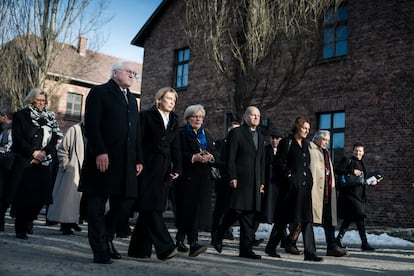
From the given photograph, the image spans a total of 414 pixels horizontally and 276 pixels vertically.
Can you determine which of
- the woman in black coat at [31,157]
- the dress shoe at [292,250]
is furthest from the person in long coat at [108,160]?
the dress shoe at [292,250]

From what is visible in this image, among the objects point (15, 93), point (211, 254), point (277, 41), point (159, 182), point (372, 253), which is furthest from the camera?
point (15, 93)

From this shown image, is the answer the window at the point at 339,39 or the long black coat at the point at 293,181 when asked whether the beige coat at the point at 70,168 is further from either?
the window at the point at 339,39

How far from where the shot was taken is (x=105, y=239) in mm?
5184

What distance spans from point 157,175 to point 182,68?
595 inches

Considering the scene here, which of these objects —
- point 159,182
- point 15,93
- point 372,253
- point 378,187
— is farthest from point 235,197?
point 15,93

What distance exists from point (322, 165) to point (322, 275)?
249 centimetres

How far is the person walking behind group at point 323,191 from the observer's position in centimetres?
696

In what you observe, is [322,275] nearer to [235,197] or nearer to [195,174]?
[235,197]

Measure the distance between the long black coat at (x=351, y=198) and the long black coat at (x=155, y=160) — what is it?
12.1 ft

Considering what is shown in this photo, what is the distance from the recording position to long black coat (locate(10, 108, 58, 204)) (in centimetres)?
710

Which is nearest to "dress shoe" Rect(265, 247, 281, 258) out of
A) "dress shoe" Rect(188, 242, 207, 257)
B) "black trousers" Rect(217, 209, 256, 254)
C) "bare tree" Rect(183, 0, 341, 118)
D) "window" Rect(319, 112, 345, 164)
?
"black trousers" Rect(217, 209, 256, 254)

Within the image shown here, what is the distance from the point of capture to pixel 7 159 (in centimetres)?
750

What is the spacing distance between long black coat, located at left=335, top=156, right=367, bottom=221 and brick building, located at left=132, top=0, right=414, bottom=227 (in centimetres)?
519

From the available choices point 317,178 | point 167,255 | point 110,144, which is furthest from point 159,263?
point 317,178
